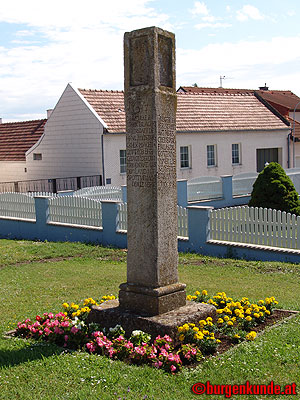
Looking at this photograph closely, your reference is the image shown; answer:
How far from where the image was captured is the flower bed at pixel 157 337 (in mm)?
6061

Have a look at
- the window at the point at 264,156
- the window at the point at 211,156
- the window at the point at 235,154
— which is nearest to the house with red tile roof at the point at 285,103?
the window at the point at 264,156

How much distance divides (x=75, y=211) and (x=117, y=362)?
11059 millimetres

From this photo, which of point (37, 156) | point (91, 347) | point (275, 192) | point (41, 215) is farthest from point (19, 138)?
point (91, 347)

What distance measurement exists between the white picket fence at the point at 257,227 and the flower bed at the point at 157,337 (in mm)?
4818

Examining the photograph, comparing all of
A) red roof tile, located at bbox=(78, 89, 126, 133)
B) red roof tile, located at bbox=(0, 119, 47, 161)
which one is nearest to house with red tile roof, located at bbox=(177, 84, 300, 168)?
red roof tile, located at bbox=(78, 89, 126, 133)

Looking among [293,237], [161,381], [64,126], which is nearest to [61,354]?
[161,381]

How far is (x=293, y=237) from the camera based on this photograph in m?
12.4

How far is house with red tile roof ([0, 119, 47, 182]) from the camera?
31875mm

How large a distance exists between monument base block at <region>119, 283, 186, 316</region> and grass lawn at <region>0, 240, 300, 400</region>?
1018mm

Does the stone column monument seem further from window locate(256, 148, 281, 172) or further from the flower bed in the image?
window locate(256, 148, 281, 172)

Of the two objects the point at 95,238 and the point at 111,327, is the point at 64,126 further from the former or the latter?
the point at 111,327

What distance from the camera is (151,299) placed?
686 centimetres

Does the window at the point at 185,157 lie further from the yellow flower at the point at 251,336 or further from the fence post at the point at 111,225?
the yellow flower at the point at 251,336

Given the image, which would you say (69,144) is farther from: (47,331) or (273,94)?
(47,331)
